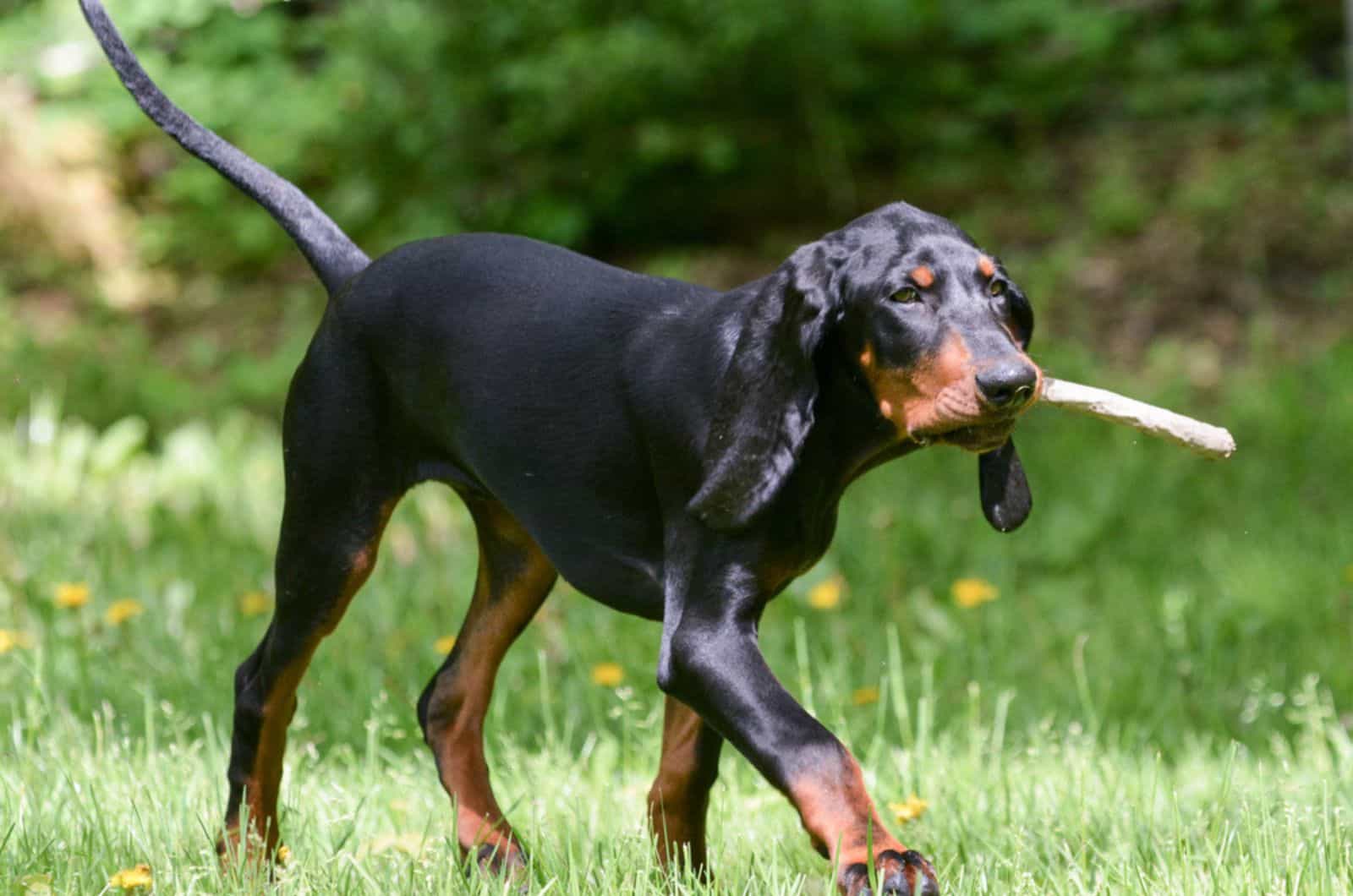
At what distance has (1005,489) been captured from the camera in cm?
309

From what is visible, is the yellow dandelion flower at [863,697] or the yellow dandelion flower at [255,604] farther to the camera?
the yellow dandelion flower at [255,604]

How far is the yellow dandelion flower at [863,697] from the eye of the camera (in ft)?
14.2

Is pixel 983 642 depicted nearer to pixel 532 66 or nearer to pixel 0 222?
pixel 532 66

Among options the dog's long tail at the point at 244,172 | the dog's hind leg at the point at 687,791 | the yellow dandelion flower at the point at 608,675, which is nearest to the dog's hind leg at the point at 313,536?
the dog's long tail at the point at 244,172

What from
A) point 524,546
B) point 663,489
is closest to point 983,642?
point 524,546

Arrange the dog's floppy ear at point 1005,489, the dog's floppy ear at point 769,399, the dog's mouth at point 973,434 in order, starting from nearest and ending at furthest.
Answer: the dog's mouth at point 973,434 < the dog's floppy ear at point 769,399 < the dog's floppy ear at point 1005,489

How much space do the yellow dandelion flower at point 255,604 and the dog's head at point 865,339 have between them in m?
2.50

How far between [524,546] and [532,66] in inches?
197

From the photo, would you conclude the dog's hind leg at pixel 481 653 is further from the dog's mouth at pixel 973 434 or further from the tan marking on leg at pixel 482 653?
the dog's mouth at pixel 973 434

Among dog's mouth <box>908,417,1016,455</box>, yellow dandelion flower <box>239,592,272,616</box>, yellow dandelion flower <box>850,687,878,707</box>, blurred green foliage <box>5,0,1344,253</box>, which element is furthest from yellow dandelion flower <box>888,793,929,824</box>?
blurred green foliage <box>5,0,1344,253</box>

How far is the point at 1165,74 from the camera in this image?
9.83 m

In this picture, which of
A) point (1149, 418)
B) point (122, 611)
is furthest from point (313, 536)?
point (1149, 418)

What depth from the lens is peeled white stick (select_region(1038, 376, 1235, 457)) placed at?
281 cm

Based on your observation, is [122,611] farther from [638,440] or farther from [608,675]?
[638,440]
